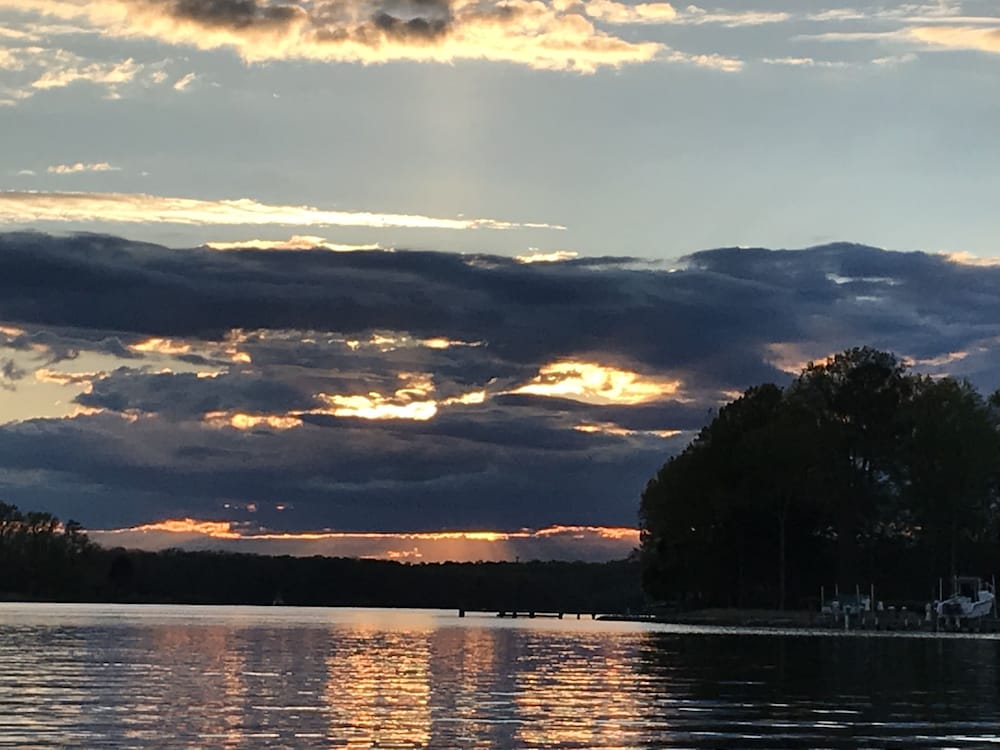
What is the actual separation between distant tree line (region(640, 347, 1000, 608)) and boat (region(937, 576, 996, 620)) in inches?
143

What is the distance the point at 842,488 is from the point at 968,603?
15339 mm

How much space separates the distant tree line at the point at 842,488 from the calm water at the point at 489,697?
4991 centimetres

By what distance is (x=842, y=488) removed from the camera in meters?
141

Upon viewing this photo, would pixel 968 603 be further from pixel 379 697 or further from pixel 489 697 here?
pixel 379 697

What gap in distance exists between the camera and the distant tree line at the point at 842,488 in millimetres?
138500

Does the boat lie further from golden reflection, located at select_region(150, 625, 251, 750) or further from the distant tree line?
golden reflection, located at select_region(150, 625, 251, 750)

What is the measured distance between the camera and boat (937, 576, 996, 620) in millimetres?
129125

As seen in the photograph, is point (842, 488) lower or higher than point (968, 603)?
higher

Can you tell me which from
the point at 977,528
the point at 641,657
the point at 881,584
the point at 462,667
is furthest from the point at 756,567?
the point at 462,667

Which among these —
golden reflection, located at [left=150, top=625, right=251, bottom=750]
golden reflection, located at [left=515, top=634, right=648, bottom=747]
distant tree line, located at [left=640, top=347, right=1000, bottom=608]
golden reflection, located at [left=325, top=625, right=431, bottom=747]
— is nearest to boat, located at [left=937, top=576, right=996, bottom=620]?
distant tree line, located at [left=640, top=347, right=1000, bottom=608]

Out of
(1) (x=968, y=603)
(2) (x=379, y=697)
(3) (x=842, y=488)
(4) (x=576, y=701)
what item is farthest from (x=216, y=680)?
(3) (x=842, y=488)

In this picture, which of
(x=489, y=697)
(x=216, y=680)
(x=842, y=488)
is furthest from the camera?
(x=842, y=488)

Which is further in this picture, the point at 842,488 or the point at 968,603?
the point at 842,488

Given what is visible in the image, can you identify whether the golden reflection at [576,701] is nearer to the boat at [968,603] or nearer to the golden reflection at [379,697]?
the golden reflection at [379,697]
